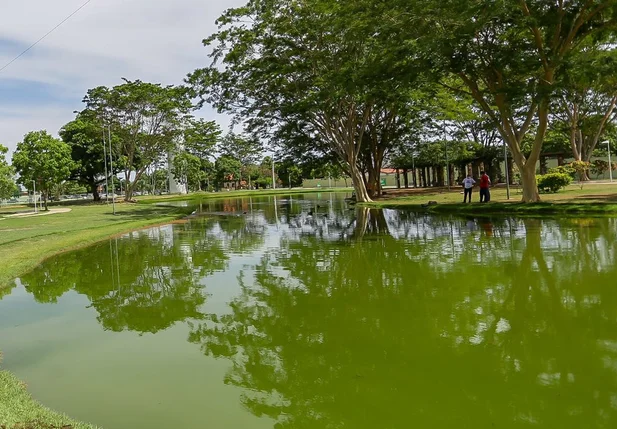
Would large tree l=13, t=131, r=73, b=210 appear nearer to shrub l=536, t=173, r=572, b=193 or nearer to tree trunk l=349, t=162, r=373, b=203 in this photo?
tree trunk l=349, t=162, r=373, b=203

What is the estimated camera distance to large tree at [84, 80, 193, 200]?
41.5 metres

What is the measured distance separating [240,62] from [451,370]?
24155 millimetres

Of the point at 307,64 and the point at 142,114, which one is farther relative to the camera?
the point at 142,114

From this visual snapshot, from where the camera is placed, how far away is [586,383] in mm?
4285

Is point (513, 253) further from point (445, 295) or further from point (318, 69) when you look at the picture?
point (318, 69)

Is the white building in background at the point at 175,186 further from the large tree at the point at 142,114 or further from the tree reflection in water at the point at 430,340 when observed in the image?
the tree reflection in water at the point at 430,340

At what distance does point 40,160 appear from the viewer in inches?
1410

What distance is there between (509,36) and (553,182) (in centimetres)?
1226

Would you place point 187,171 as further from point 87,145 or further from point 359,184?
point 359,184

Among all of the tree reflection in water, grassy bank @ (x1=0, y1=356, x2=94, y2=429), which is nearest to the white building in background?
the tree reflection in water

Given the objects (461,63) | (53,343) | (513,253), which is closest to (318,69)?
(461,63)

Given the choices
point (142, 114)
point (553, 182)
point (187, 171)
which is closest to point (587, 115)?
point (553, 182)

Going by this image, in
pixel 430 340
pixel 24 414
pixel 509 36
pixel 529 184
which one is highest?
pixel 509 36

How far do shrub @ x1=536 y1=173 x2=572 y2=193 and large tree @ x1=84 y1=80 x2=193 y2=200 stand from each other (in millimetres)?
27378
